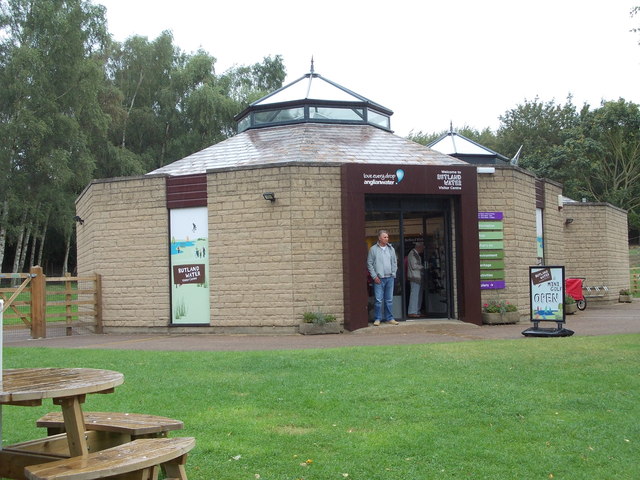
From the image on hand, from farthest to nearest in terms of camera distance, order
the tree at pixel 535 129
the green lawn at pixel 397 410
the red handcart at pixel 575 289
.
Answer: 1. the tree at pixel 535 129
2. the red handcart at pixel 575 289
3. the green lawn at pixel 397 410

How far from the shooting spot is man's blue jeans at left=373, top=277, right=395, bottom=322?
16.0 meters

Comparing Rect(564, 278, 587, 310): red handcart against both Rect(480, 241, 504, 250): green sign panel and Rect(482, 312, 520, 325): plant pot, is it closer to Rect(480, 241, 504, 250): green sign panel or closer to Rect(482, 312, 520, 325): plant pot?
Rect(480, 241, 504, 250): green sign panel

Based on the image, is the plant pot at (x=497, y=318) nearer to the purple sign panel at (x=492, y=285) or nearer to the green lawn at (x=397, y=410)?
the purple sign panel at (x=492, y=285)

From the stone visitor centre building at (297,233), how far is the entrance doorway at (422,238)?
0.10 feet

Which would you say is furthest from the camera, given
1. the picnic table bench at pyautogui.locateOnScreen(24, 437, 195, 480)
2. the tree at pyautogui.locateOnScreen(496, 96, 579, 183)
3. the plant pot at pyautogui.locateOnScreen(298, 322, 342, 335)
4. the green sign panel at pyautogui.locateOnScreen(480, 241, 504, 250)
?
the tree at pyautogui.locateOnScreen(496, 96, 579, 183)

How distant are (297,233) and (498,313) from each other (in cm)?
527

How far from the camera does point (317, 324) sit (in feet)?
50.5

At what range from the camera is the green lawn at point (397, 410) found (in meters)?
5.07

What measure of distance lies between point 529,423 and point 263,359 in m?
4.74

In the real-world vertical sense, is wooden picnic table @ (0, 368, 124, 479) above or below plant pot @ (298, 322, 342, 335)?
above

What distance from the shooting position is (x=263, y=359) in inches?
394

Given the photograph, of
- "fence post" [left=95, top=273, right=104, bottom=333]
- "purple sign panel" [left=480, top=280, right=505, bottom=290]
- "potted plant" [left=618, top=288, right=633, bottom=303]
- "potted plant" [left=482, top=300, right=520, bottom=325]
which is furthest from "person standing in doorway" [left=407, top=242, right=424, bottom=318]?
"potted plant" [left=618, top=288, right=633, bottom=303]

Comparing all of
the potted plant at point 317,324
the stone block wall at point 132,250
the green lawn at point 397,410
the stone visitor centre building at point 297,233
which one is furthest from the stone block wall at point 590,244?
the green lawn at point 397,410

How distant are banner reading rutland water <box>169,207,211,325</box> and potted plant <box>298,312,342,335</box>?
2.45 m
